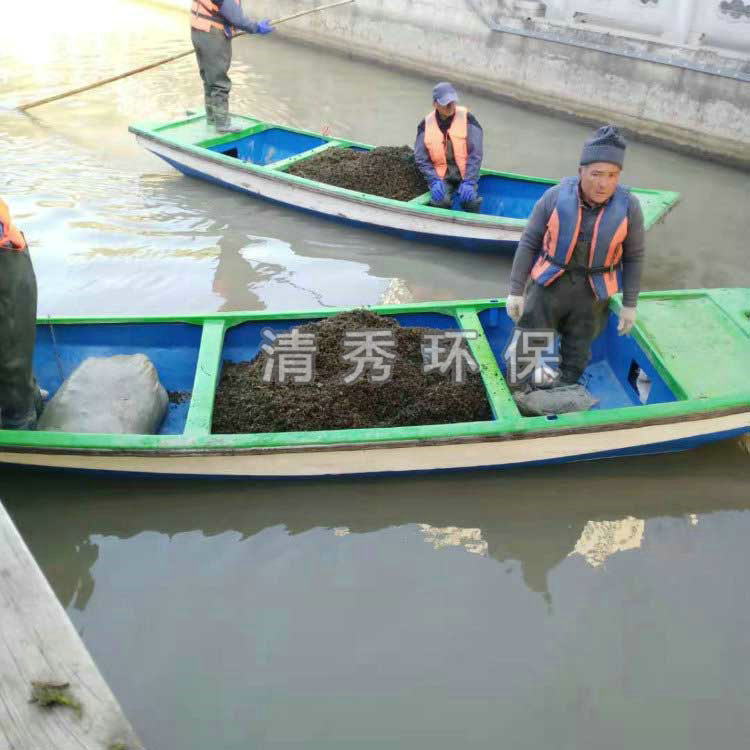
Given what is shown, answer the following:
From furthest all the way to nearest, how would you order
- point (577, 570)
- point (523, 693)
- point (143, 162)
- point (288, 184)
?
point (143, 162), point (288, 184), point (577, 570), point (523, 693)

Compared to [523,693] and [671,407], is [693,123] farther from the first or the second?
[523,693]

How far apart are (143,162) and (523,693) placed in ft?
25.4

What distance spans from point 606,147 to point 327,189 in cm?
Result: 393

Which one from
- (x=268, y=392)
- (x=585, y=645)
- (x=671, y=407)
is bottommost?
(x=585, y=645)

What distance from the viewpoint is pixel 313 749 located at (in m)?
3.20

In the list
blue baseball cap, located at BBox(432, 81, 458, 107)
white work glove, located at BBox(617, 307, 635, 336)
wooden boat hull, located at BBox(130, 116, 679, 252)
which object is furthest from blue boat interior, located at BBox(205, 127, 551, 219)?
white work glove, located at BBox(617, 307, 635, 336)

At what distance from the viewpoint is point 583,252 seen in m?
3.94

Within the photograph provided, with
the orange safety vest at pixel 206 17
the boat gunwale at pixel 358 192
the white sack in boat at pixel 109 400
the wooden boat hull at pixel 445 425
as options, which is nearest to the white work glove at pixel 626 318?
the wooden boat hull at pixel 445 425

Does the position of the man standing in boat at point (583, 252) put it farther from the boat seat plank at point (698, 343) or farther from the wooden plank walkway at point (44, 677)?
the wooden plank walkway at point (44, 677)

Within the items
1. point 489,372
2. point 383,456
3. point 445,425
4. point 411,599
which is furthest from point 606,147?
point 411,599

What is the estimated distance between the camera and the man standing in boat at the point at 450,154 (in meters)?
6.67

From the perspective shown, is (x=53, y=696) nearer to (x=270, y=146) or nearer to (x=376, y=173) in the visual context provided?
(x=376, y=173)

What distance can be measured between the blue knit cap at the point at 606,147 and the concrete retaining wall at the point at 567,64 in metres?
6.60

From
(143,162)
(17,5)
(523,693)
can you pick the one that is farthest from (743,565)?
(17,5)
